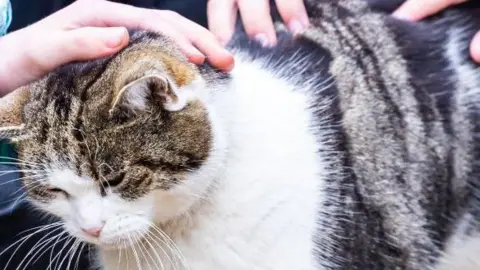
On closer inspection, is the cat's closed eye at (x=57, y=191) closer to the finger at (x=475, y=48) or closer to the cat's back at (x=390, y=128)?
the cat's back at (x=390, y=128)

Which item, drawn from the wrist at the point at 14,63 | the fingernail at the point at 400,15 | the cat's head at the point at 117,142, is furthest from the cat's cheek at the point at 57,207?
the fingernail at the point at 400,15

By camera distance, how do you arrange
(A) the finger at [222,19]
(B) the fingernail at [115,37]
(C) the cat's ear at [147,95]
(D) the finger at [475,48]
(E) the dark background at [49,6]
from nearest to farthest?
1. (C) the cat's ear at [147,95]
2. (B) the fingernail at [115,37]
3. (D) the finger at [475,48]
4. (A) the finger at [222,19]
5. (E) the dark background at [49,6]

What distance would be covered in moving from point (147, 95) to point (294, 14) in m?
0.38

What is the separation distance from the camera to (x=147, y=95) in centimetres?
79

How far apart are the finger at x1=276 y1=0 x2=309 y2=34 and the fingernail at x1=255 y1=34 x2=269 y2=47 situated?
0.05 metres

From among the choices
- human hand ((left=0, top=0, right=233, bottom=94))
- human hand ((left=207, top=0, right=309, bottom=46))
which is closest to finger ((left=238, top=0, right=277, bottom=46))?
human hand ((left=207, top=0, right=309, bottom=46))

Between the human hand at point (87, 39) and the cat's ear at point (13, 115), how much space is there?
7cm

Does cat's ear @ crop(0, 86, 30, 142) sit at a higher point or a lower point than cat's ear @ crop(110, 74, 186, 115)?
lower

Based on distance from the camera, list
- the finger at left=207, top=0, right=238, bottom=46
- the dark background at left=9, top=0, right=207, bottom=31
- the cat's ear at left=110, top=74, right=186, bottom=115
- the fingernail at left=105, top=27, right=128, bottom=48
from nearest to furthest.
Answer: the cat's ear at left=110, top=74, right=186, bottom=115 → the fingernail at left=105, top=27, right=128, bottom=48 → the finger at left=207, top=0, right=238, bottom=46 → the dark background at left=9, top=0, right=207, bottom=31

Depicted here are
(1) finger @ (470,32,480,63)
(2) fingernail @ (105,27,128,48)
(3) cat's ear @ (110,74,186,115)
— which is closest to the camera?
(3) cat's ear @ (110,74,186,115)

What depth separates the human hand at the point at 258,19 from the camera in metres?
1.07

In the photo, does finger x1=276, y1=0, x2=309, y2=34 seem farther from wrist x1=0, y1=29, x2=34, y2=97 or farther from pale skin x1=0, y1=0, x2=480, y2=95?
wrist x1=0, y1=29, x2=34, y2=97

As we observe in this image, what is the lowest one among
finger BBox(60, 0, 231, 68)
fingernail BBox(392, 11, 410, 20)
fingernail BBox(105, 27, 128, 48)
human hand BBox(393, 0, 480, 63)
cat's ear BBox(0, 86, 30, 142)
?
cat's ear BBox(0, 86, 30, 142)

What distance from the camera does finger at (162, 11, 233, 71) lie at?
3.01 feet
